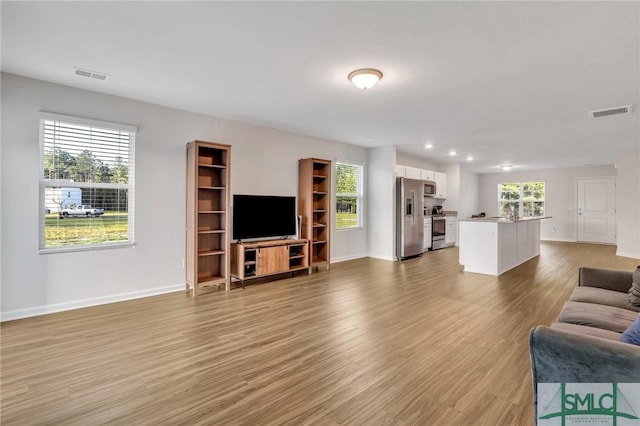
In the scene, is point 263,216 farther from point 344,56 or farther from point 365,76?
point 344,56

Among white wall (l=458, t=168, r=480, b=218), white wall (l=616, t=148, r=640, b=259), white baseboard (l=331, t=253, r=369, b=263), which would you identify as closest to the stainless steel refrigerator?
white baseboard (l=331, t=253, r=369, b=263)

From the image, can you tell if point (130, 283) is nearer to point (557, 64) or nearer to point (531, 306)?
point (531, 306)

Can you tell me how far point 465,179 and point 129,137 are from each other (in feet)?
35.8

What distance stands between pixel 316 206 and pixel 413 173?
139 inches

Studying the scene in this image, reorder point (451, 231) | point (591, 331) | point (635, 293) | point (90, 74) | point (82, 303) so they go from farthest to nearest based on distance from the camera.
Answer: point (451, 231) < point (82, 303) < point (90, 74) < point (635, 293) < point (591, 331)

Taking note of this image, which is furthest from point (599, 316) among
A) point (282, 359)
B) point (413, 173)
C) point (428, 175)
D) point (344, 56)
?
point (428, 175)

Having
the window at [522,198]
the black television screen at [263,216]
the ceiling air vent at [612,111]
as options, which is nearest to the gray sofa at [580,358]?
the ceiling air vent at [612,111]

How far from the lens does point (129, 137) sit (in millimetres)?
4129

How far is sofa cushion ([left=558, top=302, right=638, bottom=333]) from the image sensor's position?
206 centimetres

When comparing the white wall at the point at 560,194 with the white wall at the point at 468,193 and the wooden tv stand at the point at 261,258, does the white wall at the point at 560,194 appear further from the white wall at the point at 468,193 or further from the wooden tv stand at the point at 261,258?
the wooden tv stand at the point at 261,258

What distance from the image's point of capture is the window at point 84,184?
358 cm

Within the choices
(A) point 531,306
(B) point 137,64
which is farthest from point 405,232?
(B) point 137,64

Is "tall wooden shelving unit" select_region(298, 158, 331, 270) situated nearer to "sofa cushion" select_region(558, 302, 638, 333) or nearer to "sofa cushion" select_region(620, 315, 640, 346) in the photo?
"sofa cushion" select_region(558, 302, 638, 333)

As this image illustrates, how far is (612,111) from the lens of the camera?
4.39 metres
